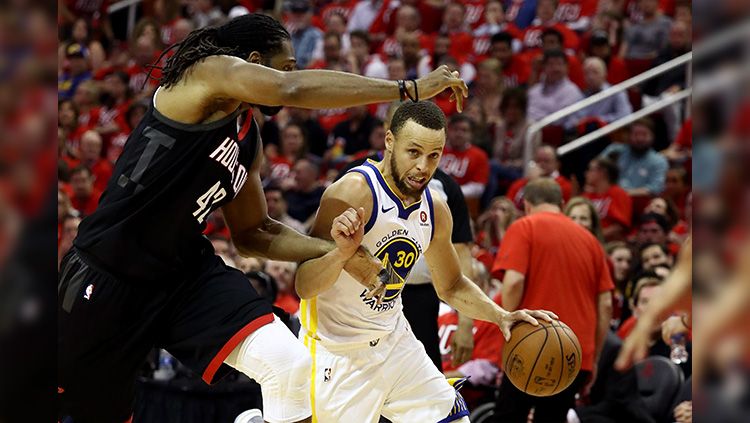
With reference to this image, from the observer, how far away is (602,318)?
5.98m

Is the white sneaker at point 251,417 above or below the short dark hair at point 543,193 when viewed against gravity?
below

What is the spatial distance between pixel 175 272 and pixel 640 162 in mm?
6818

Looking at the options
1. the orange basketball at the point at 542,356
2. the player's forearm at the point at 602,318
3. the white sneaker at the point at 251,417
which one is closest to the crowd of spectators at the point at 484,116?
the player's forearm at the point at 602,318

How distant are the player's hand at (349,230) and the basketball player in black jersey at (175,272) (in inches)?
3.1

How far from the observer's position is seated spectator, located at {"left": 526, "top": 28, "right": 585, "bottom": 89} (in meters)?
10.9

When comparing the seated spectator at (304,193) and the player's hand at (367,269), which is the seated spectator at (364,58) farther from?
the player's hand at (367,269)

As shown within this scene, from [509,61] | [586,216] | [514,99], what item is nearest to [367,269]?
[586,216]

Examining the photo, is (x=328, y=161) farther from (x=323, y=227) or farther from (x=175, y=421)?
(x=323, y=227)

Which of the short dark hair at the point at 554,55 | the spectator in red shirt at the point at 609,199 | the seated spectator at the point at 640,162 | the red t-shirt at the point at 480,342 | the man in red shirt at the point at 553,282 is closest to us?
the man in red shirt at the point at 553,282

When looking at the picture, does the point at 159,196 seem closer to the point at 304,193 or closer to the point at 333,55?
the point at 304,193

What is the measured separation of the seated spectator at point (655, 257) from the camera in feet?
23.6

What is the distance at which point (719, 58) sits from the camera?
682 mm

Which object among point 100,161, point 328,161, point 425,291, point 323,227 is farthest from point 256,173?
point 100,161

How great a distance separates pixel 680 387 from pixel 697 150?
5632mm
